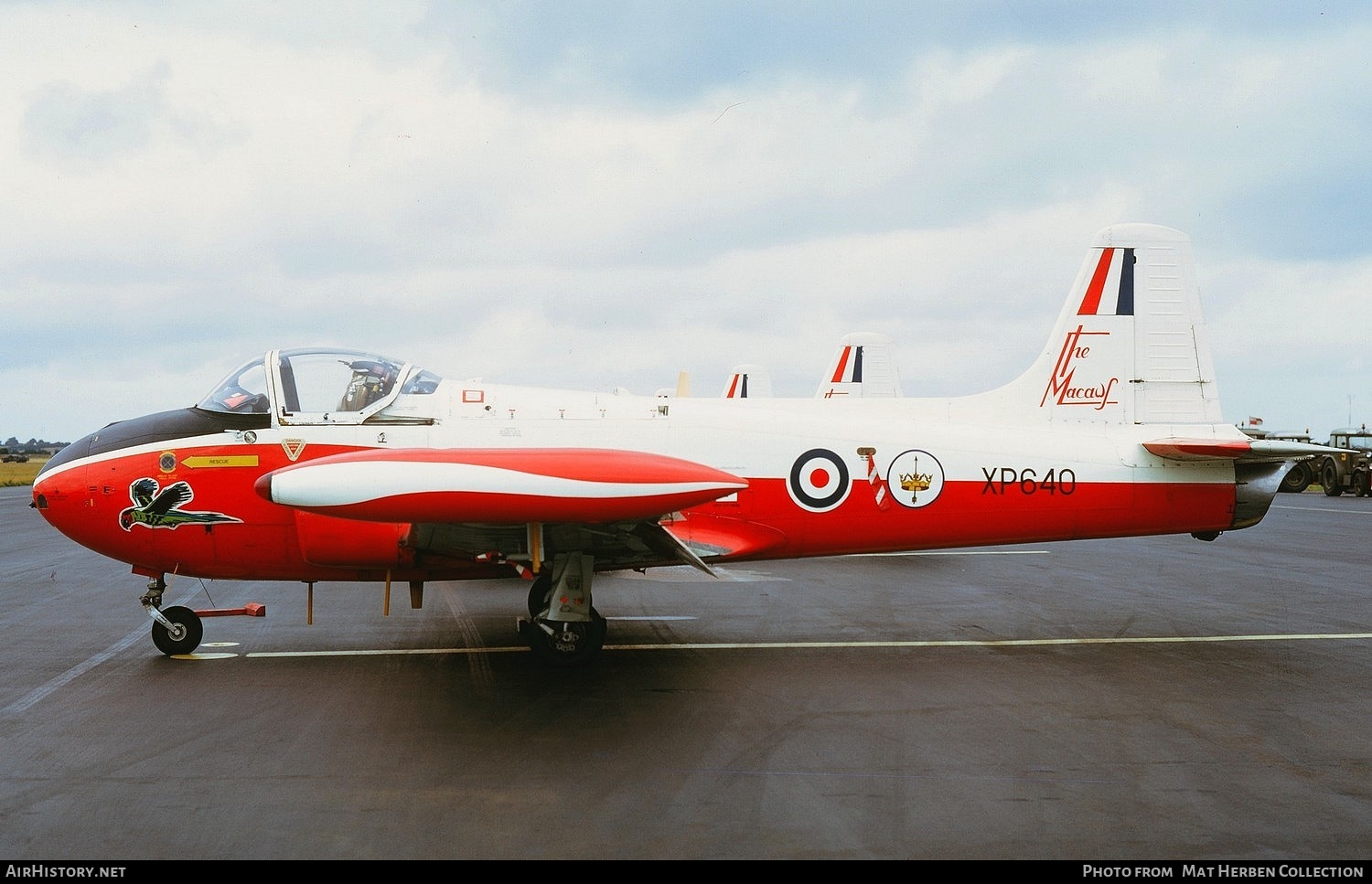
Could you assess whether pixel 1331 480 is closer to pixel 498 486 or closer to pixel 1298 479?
pixel 1298 479

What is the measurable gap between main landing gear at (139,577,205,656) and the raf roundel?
5.13 meters

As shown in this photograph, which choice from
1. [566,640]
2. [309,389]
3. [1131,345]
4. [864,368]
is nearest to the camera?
[566,640]

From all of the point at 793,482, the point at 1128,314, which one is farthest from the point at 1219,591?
the point at 793,482

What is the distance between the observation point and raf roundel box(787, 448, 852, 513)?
7848 mm

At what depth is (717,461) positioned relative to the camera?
7.81 meters

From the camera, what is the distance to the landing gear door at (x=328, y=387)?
755cm

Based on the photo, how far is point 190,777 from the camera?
485cm

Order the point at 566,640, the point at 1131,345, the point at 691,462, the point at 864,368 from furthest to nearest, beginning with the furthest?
the point at 864,368 → the point at 1131,345 → the point at 566,640 → the point at 691,462

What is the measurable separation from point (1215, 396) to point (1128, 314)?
1.12 metres

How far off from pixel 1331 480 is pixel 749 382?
2071cm

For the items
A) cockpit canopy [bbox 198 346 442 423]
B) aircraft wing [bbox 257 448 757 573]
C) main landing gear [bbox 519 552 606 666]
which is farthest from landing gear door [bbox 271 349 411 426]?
main landing gear [bbox 519 552 606 666]

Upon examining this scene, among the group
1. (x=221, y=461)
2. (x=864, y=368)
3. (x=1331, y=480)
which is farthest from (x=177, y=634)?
(x=1331, y=480)

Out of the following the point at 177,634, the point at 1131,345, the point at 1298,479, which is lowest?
the point at 1298,479

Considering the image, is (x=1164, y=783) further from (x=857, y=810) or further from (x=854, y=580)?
(x=854, y=580)
